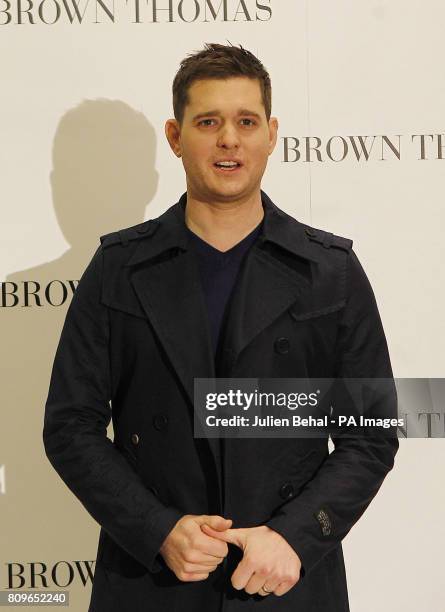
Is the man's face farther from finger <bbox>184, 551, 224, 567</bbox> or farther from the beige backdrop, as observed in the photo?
the beige backdrop

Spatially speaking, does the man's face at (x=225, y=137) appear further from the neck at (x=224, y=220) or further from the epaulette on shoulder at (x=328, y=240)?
the epaulette on shoulder at (x=328, y=240)

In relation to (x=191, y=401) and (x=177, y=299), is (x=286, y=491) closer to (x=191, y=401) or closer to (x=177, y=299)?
(x=191, y=401)

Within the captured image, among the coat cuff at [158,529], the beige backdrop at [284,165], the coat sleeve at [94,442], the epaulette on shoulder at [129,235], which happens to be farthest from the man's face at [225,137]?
the beige backdrop at [284,165]

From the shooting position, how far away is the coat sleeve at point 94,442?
1416 millimetres

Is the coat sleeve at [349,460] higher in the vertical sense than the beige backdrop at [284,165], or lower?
lower

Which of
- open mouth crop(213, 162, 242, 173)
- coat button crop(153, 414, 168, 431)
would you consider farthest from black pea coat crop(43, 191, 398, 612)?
open mouth crop(213, 162, 242, 173)

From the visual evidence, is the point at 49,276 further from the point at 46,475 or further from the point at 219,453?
the point at 219,453

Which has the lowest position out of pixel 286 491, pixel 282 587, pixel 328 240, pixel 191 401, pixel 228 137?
pixel 282 587

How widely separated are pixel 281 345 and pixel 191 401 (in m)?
Answer: 0.15

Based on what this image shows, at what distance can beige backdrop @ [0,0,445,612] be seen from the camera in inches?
85.2

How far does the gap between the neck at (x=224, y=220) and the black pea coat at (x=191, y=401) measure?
0.04m

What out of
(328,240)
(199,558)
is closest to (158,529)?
(199,558)

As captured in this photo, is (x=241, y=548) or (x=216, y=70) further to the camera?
(x=216, y=70)

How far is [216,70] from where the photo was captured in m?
1.53
